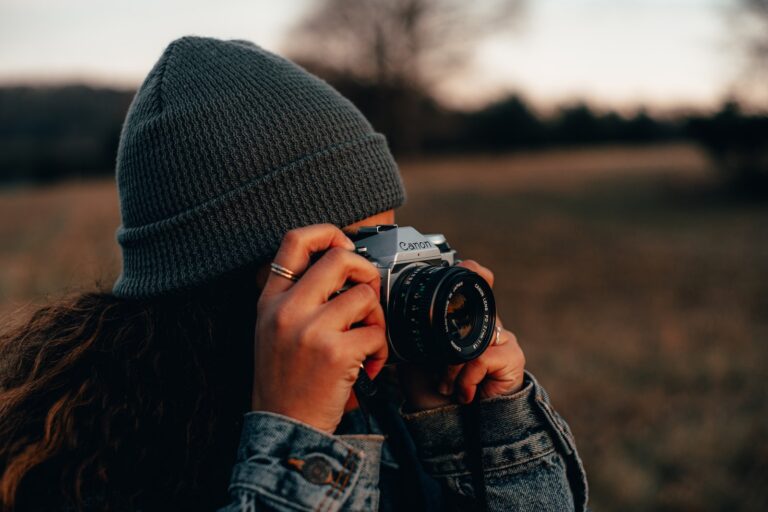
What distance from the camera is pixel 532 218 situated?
11.5 meters

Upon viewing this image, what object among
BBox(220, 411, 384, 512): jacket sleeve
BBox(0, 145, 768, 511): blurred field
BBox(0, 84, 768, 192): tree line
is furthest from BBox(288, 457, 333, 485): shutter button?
BBox(0, 84, 768, 192): tree line

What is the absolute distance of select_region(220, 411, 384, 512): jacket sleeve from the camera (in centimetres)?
101

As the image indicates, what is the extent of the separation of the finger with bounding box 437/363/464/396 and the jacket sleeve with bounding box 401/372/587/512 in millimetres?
36

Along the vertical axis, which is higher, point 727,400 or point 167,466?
point 167,466

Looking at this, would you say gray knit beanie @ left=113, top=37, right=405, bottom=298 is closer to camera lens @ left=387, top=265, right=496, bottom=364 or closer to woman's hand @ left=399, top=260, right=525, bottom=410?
camera lens @ left=387, top=265, right=496, bottom=364

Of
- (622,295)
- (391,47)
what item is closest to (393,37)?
(391,47)

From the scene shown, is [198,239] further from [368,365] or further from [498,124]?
[498,124]

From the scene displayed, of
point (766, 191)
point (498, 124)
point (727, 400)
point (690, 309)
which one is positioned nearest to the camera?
point (727, 400)

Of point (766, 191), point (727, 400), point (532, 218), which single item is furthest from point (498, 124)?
point (727, 400)

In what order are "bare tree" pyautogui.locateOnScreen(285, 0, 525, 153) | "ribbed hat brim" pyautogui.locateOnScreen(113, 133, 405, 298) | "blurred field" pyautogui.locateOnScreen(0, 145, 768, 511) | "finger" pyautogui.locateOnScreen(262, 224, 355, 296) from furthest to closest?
"bare tree" pyautogui.locateOnScreen(285, 0, 525, 153) < "blurred field" pyautogui.locateOnScreen(0, 145, 768, 511) < "ribbed hat brim" pyautogui.locateOnScreen(113, 133, 405, 298) < "finger" pyautogui.locateOnScreen(262, 224, 355, 296)

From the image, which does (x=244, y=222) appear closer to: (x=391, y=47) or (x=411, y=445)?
(x=411, y=445)

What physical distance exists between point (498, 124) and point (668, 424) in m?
25.6

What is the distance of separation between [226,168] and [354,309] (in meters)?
0.42

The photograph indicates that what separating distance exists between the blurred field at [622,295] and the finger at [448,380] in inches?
38.5
